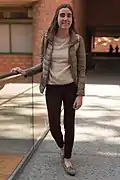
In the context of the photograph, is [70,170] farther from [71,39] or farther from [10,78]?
[71,39]

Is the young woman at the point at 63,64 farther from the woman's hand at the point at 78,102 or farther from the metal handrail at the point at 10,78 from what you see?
the metal handrail at the point at 10,78

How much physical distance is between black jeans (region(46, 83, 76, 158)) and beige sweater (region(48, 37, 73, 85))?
0.08m

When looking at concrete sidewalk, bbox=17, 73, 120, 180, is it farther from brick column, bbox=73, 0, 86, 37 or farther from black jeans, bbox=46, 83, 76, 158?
brick column, bbox=73, 0, 86, 37

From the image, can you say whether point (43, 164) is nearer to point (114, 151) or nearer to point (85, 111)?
point (114, 151)

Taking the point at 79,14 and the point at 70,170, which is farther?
the point at 79,14

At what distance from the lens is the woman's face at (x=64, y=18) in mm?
4582

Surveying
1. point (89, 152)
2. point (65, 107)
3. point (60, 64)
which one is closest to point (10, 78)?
point (60, 64)

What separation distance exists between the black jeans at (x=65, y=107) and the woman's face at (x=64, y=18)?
694 mm

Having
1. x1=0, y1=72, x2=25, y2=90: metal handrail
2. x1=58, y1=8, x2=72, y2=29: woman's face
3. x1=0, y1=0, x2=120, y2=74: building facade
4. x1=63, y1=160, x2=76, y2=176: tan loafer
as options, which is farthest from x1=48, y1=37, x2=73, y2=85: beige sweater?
x1=0, y1=0, x2=120, y2=74: building facade

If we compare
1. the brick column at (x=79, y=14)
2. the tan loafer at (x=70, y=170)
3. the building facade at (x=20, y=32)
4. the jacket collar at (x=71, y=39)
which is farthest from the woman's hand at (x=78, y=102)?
the brick column at (x=79, y=14)

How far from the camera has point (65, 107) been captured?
4844 millimetres

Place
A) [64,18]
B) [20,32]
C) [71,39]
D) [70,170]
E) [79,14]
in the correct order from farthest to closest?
[79,14] < [20,32] < [70,170] < [71,39] < [64,18]

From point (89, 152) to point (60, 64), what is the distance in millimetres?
1670

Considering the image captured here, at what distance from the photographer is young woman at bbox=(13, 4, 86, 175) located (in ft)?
15.2
